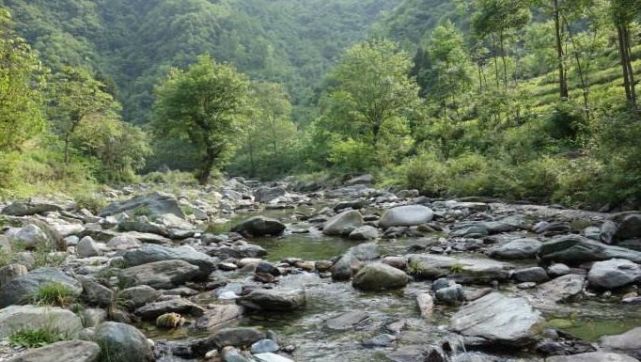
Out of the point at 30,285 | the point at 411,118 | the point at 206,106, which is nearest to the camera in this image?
the point at 30,285

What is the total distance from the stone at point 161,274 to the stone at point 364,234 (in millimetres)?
5380

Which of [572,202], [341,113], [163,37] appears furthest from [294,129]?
[163,37]

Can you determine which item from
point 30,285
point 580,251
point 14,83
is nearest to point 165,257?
point 30,285

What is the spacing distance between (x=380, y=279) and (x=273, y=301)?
209 cm

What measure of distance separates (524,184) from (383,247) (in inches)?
332

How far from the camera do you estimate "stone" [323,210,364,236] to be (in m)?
15.4

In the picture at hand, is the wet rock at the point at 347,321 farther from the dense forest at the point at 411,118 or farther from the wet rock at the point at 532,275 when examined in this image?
the dense forest at the point at 411,118

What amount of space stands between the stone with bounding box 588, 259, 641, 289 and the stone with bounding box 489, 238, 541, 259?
6.50 feet

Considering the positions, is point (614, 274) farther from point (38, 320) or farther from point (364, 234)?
point (38, 320)

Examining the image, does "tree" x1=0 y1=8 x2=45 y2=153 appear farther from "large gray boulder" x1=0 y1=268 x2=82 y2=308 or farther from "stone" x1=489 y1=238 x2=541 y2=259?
"stone" x1=489 y1=238 x2=541 y2=259

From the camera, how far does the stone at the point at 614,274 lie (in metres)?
8.05

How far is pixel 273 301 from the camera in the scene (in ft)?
27.6

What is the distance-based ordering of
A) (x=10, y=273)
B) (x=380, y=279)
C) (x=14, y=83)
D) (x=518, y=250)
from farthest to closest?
(x=14, y=83)
(x=518, y=250)
(x=380, y=279)
(x=10, y=273)

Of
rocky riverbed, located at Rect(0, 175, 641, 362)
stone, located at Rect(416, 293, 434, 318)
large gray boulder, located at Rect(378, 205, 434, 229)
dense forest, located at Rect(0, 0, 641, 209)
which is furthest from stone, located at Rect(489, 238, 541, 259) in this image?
large gray boulder, located at Rect(378, 205, 434, 229)
